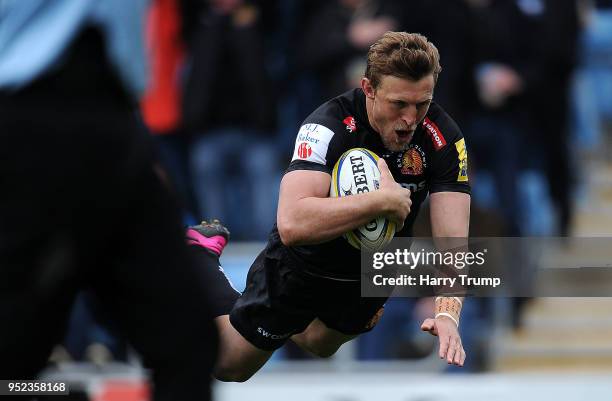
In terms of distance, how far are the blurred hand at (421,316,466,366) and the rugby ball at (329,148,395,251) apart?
1.62ft

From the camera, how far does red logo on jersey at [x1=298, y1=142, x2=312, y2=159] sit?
5582mm

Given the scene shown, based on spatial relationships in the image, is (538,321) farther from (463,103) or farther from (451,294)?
(451,294)

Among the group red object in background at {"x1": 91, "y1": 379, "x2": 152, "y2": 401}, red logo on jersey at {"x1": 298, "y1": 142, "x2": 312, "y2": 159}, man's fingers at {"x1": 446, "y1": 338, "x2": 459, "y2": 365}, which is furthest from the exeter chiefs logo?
red object in background at {"x1": 91, "y1": 379, "x2": 152, "y2": 401}

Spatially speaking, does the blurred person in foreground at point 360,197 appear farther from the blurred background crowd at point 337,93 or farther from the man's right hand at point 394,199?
the blurred background crowd at point 337,93

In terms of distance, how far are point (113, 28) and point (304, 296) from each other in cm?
258

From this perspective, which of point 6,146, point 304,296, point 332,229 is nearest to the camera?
point 6,146

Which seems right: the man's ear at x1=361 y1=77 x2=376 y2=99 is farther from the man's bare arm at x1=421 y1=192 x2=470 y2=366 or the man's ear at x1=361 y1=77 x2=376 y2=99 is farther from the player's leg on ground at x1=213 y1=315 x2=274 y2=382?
the player's leg on ground at x1=213 y1=315 x2=274 y2=382

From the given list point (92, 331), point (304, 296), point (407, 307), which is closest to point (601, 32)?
Answer: point (407, 307)

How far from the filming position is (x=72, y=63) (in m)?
3.71

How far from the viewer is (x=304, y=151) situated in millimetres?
5598

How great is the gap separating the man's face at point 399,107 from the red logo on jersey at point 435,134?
0.14 meters

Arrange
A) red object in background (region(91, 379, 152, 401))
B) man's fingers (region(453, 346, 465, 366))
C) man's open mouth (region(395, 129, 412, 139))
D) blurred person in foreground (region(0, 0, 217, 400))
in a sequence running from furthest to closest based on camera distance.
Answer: red object in background (region(91, 379, 152, 401))
man's open mouth (region(395, 129, 412, 139))
man's fingers (region(453, 346, 465, 366))
blurred person in foreground (region(0, 0, 217, 400))

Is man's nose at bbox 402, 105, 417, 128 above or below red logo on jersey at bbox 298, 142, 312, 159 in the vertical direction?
above

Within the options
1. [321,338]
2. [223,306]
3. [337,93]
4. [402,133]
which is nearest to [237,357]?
[223,306]
